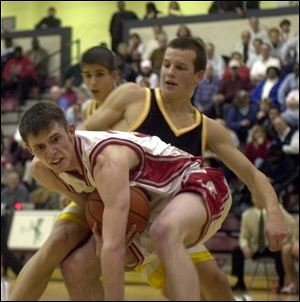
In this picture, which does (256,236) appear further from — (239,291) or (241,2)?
(241,2)

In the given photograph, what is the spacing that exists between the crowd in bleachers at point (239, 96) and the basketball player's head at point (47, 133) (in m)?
7.28

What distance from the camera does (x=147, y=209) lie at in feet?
12.2

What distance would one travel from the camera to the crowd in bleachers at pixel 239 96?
11.3 m

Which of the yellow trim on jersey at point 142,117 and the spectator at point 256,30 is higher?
the spectator at point 256,30

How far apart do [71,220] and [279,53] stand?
950cm

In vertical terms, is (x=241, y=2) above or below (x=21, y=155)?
above

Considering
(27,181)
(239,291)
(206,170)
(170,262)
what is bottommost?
(239,291)

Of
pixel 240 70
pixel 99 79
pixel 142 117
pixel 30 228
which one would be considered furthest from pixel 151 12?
pixel 142 117

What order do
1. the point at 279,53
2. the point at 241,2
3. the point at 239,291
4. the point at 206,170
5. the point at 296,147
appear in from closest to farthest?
1. the point at 206,170
2. the point at 239,291
3. the point at 296,147
4. the point at 279,53
5. the point at 241,2

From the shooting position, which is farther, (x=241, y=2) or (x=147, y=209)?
(x=241, y=2)

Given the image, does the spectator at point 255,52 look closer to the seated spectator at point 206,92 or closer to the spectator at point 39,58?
the seated spectator at point 206,92

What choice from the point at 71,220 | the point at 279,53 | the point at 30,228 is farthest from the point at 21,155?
the point at 71,220

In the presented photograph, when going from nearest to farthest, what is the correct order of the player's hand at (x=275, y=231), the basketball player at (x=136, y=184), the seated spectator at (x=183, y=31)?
the basketball player at (x=136, y=184)
the player's hand at (x=275, y=231)
the seated spectator at (x=183, y=31)

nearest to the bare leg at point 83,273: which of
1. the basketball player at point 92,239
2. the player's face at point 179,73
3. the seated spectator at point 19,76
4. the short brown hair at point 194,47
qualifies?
the basketball player at point 92,239
